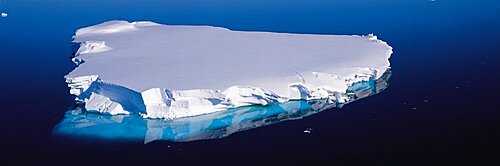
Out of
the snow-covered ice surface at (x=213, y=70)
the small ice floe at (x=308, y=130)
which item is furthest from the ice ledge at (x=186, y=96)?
the small ice floe at (x=308, y=130)

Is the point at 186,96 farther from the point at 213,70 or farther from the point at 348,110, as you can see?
the point at 348,110

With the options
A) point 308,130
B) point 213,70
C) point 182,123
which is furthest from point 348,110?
point 182,123

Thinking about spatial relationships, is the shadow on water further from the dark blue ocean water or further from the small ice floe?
the small ice floe

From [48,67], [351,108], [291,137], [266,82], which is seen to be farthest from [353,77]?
[48,67]

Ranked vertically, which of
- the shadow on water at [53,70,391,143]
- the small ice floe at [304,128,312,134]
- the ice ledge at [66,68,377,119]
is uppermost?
the ice ledge at [66,68,377,119]

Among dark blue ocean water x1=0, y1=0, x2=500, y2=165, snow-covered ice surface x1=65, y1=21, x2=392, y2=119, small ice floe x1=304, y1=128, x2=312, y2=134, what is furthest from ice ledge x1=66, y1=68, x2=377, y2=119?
small ice floe x1=304, y1=128, x2=312, y2=134

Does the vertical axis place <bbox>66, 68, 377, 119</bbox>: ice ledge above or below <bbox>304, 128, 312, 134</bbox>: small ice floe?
above
